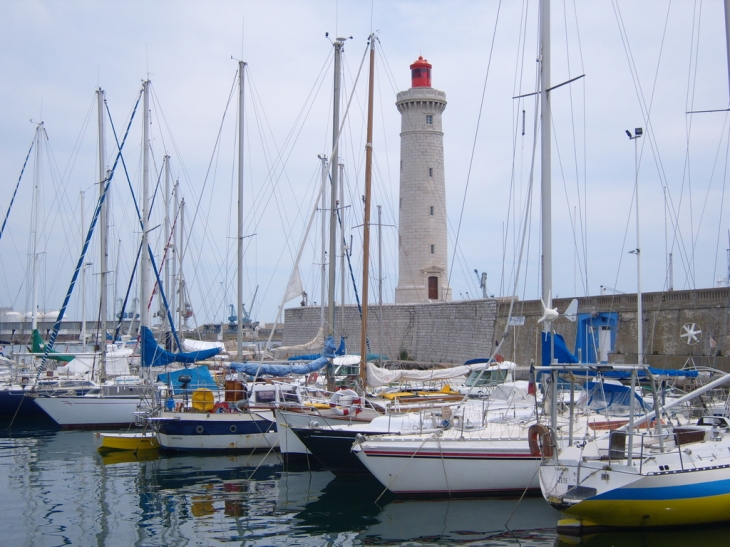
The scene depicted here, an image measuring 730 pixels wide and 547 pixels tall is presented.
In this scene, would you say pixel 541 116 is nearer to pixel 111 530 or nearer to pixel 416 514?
pixel 416 514

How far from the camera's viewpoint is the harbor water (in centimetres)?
1062

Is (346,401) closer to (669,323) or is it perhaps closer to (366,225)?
(366,225)

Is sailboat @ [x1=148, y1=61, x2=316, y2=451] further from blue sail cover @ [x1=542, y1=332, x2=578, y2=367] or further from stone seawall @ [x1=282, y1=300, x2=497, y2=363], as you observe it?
stone seawall @ [x1=282, y1=300, x2=497, y2=363]

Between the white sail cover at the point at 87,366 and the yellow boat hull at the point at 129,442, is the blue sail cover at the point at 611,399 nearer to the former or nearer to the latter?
the yellow boat hull at the point at 129,442

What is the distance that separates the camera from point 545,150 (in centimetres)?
1295

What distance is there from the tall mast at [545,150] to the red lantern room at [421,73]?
27.5 meters

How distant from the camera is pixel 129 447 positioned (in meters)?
18.2

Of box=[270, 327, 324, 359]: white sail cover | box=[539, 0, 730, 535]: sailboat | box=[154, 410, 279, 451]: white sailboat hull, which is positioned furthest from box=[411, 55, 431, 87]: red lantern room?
box=[539, 0, 730, 535]: sailboat

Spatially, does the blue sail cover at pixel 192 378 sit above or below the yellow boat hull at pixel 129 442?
above

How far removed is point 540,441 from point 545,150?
5.10m

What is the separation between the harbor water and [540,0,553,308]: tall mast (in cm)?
355

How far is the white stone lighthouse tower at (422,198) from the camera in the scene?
128ft

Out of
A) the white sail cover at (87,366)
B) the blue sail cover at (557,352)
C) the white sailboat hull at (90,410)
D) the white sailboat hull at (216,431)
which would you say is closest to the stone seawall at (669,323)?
the white sailboat hull at (216,431)

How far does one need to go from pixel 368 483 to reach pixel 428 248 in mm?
25849
